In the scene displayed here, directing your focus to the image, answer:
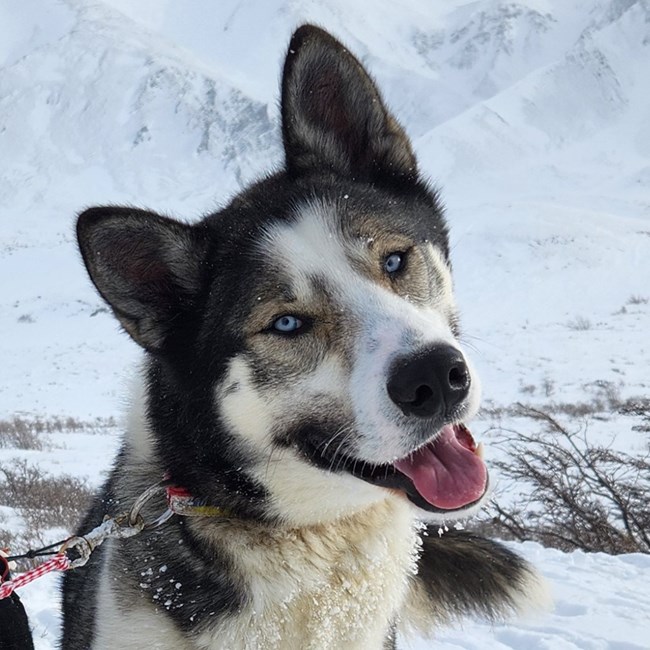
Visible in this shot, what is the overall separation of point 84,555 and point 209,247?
1.07 m

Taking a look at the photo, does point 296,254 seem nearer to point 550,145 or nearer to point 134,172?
point 550,145

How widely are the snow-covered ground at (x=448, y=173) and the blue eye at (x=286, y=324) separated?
0.67 meters

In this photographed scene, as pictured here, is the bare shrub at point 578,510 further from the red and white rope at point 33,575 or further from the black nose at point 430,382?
the red and white rope at point 33,575

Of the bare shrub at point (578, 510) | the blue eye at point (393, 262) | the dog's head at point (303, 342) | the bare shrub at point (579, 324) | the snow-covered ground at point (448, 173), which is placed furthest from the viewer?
the bare shrub at point (579, 324)

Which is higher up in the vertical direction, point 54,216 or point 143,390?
point 143,390

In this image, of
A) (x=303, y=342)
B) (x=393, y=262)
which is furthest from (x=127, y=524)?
(x=393, y=262)

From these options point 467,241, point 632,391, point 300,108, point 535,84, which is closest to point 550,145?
point 535,84

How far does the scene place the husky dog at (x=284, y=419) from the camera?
217cm

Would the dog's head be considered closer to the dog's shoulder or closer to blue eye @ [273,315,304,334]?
blue eye @ [273,315,304,334]

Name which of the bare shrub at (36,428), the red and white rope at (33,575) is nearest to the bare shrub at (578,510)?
the red and white rope at (33,575)

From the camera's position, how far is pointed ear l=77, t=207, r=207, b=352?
2.21 m

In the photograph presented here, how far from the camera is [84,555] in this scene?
7.79 ft

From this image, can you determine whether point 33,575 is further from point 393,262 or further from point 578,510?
point 578,510

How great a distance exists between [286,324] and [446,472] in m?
0.66
